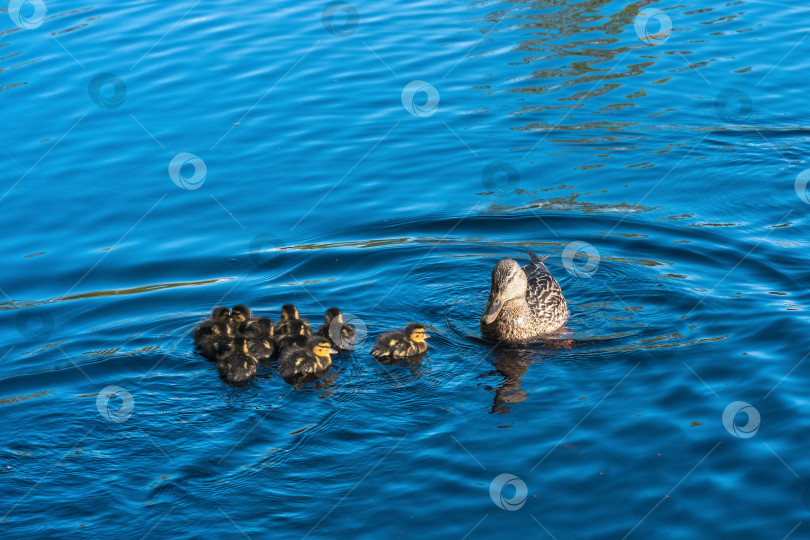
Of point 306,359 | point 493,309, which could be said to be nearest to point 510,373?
point 493,309

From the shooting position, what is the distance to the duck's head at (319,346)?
22.1ft

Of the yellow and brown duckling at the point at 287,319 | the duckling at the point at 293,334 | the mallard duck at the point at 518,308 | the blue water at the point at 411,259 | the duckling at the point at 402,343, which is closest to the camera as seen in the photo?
the blue water at the point at 411,259

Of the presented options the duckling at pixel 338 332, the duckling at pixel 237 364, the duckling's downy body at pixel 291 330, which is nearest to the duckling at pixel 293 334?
the duckling's downy body at pixel 291 330

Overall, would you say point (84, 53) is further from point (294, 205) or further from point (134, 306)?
point (134, 306)

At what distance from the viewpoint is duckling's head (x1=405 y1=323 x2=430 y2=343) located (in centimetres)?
686

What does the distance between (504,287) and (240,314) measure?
82.6 inches

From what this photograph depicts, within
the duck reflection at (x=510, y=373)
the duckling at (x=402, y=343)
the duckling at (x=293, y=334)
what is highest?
the duckling at (x=293, y=334)

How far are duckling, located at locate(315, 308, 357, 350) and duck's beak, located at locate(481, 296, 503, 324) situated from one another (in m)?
1.04

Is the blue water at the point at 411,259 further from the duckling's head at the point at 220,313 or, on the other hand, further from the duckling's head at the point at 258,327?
the duckling's head at the point at 258,327

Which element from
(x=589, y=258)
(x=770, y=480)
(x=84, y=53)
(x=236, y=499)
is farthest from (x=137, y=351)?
(x=84, y=53)

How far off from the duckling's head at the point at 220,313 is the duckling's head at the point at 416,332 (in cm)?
148

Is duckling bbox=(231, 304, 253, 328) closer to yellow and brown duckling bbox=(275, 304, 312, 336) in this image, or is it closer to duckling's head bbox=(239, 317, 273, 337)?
duckling's head bbox=(239, 317, 273, 337)

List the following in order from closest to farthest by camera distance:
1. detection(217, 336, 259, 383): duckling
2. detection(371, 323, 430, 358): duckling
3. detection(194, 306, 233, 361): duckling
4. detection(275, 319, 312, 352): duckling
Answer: detection(217, 336, 259, 383): duckling
detection(371, 323, 430, 358): duckling
detection(194, 306, 233, 361): duckling
detection(275, 319, 312, 352): duckling

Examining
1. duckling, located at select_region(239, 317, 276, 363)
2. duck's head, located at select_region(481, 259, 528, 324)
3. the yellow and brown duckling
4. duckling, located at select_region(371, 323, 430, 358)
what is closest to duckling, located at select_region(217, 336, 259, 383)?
duckling, located at select_region(239, 317, 276, 363)
